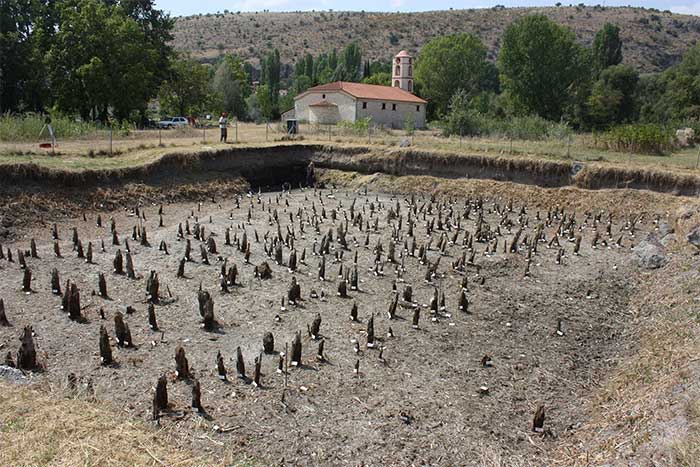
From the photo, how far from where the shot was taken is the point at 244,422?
8.37m

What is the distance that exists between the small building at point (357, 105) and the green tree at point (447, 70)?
31.2 ft

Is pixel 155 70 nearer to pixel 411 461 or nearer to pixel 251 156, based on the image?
pixel 251 156

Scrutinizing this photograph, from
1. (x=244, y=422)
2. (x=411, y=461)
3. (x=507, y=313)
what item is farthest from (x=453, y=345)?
(x=244, y=422)

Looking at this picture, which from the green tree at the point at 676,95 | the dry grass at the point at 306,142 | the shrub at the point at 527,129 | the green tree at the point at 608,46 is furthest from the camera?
the green tree at the point at 608,46

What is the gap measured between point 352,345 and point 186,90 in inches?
1867

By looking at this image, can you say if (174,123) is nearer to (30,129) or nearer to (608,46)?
(30,129)

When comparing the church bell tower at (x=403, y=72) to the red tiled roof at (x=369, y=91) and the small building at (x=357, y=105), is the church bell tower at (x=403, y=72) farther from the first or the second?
the red tiled roof at (x=369, y=91)

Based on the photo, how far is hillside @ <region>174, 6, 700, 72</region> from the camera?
105562 mm

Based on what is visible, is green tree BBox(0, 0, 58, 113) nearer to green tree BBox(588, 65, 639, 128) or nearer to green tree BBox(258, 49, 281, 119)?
green tree BBox(258, 49, 281, 119)

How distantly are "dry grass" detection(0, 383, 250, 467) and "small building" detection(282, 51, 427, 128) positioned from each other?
42652mm

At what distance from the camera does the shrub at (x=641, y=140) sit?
28453mm

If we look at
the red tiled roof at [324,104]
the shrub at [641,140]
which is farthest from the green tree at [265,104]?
the shrub at [641,140]

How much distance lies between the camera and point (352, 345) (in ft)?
36.1

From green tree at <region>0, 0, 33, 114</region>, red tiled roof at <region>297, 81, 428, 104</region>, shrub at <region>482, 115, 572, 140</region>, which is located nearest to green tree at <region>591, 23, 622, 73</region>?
red tiled roof at <region>297, 81, 428, 104</region>
